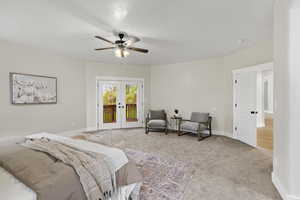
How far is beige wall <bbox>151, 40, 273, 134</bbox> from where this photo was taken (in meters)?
4.75

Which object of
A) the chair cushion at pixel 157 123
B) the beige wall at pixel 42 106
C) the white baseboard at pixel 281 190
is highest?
the beige wall at pixel 42 106

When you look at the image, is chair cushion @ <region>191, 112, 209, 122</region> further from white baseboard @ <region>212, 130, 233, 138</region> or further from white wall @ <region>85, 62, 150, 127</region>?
white wall @ <region>85, 62, 150, 127</region>

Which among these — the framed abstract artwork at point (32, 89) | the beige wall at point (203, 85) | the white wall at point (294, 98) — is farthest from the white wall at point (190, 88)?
the framed abstract artwork at point (32, 89)

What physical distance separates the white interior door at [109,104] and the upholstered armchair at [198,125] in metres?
2.62

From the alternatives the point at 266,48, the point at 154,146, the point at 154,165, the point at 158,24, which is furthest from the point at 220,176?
the point at 266,48

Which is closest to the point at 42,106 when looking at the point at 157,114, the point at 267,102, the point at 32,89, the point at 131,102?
the point at 32,89

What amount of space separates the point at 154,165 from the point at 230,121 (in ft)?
10.5

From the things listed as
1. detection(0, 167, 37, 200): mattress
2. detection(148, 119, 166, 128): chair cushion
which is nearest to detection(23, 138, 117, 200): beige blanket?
detection(0, 167, 37, 200): mattress

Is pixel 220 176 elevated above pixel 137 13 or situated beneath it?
situated beneath

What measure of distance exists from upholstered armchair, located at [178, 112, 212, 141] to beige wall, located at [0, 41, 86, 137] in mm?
3657

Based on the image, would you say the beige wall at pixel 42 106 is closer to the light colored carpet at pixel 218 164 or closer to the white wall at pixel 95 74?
the white wall at pixel 95 74

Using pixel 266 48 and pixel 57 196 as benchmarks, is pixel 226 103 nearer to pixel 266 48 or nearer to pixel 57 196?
pixel 266 48

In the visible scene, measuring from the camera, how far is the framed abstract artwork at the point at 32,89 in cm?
402

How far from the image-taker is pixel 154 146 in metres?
4.21
